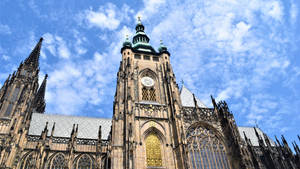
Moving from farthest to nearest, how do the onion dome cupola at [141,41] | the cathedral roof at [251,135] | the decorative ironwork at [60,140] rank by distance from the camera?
the cathedral roof at [251,135] → the onion dome cupola at [141,41] → the decorative ironwork at [60,140]

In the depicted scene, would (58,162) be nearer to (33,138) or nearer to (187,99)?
(33,138)

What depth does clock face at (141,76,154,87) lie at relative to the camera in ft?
97.9

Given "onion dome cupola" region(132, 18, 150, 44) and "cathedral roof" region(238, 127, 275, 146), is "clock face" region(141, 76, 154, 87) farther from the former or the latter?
"cathedral roof" region(238, 127, 275, 146)

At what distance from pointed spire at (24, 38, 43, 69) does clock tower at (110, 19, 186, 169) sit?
17.2m

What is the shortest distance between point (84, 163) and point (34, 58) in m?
22.2

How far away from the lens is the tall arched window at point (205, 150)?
2394 cm

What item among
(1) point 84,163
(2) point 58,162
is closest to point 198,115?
(1) point 84,163

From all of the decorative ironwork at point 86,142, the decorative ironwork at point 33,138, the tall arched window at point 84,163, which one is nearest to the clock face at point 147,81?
the decorative ironwork at point 86,142

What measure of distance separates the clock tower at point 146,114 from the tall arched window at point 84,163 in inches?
324

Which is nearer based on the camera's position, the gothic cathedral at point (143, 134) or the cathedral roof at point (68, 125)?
the gothic cathedral at point (143, 134)

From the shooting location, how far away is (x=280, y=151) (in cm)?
3011

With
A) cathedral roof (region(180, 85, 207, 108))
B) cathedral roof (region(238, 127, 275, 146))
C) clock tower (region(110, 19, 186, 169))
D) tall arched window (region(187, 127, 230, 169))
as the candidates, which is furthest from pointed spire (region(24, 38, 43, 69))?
cathedral roof (region(238, 127, 275, 146))

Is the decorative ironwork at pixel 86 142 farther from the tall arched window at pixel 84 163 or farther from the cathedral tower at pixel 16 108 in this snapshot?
the cathedral tower at pixel 16 108

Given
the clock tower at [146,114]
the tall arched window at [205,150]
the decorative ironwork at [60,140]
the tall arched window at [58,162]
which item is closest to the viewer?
the clock tower at [146,114]
